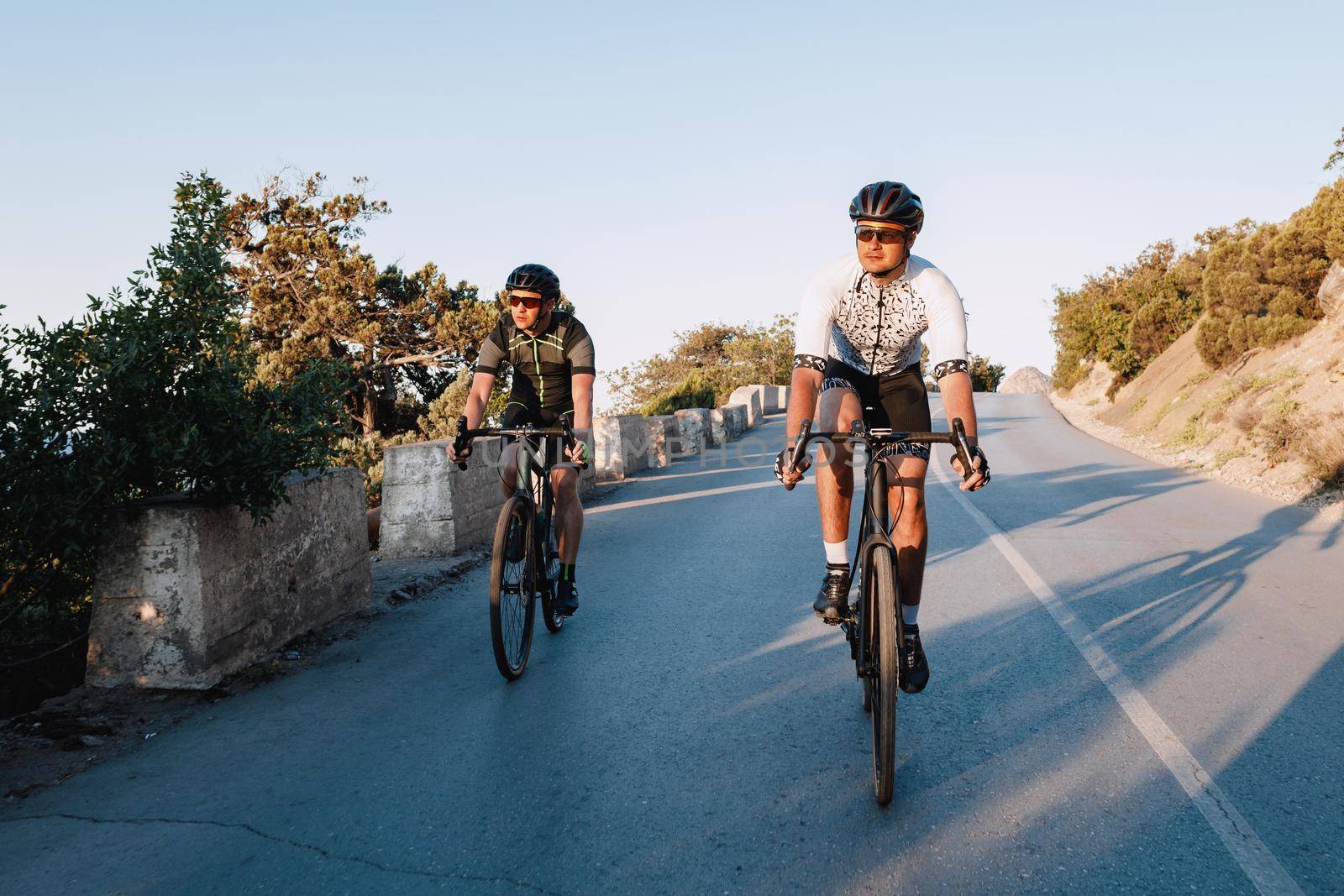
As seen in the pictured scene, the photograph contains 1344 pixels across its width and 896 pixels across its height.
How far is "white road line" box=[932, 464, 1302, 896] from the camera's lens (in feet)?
8.83

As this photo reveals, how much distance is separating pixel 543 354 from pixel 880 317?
7.64 feet

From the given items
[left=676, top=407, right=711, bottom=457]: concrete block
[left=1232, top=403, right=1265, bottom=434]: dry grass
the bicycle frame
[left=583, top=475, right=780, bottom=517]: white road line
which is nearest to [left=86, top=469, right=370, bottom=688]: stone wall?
the bicycle frame

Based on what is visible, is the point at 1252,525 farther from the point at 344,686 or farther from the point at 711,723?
the point at 344,686

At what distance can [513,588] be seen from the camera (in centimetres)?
486

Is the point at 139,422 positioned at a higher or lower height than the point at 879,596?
higher

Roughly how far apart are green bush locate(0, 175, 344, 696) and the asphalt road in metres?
1.16

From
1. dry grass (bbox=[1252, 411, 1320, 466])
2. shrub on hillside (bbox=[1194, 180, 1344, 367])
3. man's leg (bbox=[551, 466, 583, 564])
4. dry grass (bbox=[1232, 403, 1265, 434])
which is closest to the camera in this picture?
man's leg (bbox=[551, 466, 583, 564])

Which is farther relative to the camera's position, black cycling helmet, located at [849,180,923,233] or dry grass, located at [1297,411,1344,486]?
dry grass, located at [1297,411,1344,486]

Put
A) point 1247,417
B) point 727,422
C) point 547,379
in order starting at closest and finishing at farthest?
point 547,379 → point 1247,417 → point 727,422

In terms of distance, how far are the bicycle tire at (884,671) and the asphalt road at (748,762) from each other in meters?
0.14

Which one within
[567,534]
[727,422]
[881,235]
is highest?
[881,235]

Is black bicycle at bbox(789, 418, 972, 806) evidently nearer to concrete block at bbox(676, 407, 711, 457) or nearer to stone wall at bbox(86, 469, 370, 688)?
stone wall at bbox(86, 469, 370, 688)

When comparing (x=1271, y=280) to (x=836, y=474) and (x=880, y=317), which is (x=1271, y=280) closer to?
(x=880, y=317)

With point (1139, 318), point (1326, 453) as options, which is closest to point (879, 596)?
point (1326, 453)
